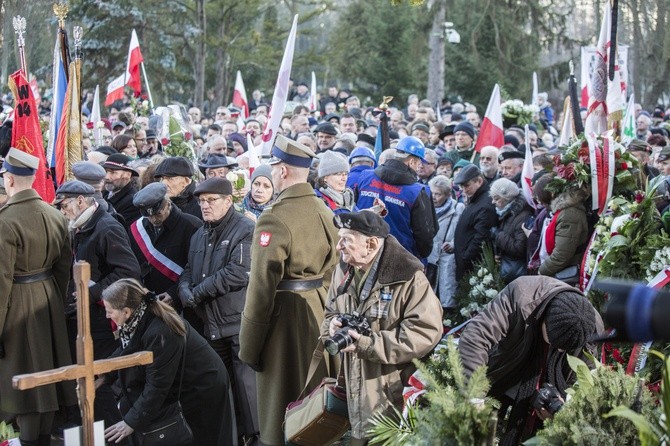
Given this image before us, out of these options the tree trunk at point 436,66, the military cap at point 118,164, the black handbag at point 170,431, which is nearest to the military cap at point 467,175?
the military cap at point 118,164

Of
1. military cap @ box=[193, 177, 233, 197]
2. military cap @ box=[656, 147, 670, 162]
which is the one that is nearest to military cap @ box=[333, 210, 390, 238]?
military cap @ box=[193, 177, 233, 197]

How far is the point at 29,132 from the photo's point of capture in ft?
28.2

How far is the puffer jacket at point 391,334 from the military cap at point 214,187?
2.22m

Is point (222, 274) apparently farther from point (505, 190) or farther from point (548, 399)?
point (505, 190)

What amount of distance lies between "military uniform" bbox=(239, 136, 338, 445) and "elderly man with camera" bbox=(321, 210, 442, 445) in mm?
722

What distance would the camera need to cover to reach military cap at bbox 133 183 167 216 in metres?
7.37

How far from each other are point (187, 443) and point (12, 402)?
1.39 meters

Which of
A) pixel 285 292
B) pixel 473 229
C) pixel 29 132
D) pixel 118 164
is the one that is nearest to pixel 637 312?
pixel 285 292

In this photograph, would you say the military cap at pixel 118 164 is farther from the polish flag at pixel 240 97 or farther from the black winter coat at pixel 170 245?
the polish flag at pixel 240 97

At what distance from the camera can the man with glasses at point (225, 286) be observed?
6859mm

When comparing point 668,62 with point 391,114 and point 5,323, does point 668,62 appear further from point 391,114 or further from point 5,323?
point 5,323

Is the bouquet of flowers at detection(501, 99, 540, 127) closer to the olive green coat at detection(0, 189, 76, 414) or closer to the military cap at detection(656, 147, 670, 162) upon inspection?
the military cap at detection(656, 147, 670, 162)

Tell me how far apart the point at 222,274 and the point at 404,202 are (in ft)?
7.30

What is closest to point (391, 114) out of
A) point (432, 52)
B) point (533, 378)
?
point (432, 52)
